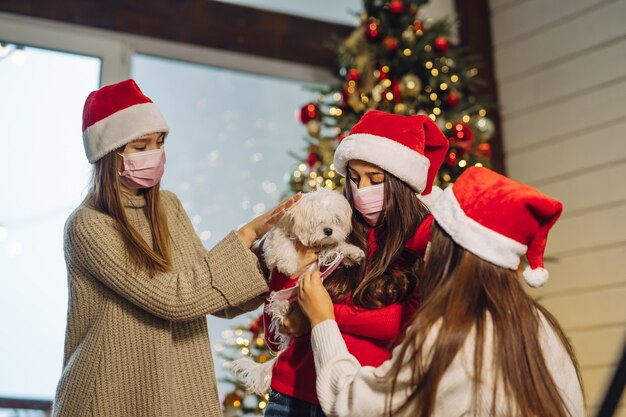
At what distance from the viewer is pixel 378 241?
203cm

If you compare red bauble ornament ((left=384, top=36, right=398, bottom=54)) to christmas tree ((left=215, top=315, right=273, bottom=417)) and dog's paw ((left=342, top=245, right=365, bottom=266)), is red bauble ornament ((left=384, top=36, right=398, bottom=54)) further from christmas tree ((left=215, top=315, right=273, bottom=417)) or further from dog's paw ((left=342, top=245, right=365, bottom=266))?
dog's paw ((left=342, top=245, right=365, bottom=266))

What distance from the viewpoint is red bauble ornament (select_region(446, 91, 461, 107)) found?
3.97 metres

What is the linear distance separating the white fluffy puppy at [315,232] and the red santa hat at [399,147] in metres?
0.14

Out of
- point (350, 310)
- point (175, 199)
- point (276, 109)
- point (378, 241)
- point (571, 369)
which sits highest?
point (276, 109)

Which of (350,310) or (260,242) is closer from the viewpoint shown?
(350,310)

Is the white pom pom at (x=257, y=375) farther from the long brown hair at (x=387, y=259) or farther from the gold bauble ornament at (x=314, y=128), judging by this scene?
the gold bauble ornament at (x=314, y=128)

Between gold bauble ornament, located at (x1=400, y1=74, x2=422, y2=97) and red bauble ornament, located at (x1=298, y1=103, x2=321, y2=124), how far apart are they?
427 mm

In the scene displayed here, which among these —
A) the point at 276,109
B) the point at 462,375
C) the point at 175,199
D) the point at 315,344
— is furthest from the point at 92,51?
the point at 462,375

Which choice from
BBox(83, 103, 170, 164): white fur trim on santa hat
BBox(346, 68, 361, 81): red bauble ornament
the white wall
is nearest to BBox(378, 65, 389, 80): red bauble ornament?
BBox(346, 68, 361, 81): red bauble ornament

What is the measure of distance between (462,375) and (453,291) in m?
0.17

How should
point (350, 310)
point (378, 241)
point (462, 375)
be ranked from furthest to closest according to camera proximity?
point (378, 241) → point (350, 310) → point (462, 375)

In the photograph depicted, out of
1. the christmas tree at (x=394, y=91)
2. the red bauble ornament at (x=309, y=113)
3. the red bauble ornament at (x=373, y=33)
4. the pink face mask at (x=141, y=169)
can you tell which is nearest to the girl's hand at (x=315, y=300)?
the pink face mask at (x=141, y=169)

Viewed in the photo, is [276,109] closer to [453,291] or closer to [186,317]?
[186,317]

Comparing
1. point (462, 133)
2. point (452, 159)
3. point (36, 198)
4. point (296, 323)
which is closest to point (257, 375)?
point (296, 323)
